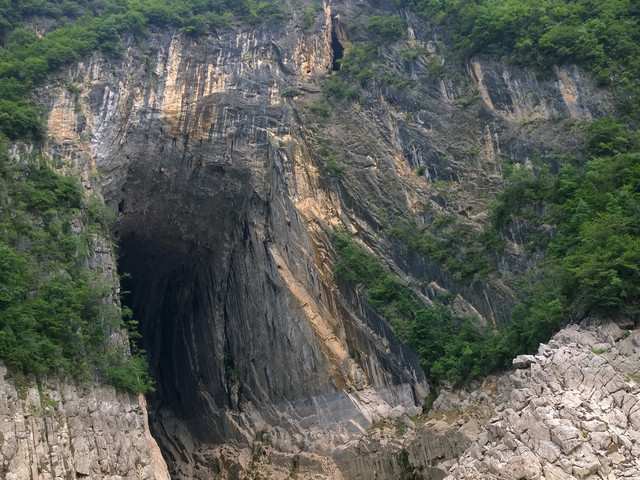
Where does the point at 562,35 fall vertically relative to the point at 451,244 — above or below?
above

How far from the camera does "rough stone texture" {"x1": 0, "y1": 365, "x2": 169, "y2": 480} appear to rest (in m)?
13.6

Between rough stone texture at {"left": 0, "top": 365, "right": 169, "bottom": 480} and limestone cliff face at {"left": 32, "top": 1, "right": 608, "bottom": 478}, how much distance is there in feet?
18.4

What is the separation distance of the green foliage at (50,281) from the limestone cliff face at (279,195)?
2111mm

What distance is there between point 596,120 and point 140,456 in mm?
17568

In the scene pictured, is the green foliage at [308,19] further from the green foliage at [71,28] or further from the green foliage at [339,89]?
the green foliage at [339,89]

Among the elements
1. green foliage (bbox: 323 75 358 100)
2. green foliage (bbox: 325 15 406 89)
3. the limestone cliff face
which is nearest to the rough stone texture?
the limestone cliff face

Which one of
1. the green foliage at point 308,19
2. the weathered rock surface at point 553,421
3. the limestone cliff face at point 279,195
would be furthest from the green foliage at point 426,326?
the green foliage at point 308,19

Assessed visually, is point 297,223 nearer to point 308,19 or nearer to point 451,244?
point 451,244

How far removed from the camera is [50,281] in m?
17.5

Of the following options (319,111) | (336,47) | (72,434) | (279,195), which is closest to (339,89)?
(319,111)

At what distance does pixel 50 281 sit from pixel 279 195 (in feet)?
28.3

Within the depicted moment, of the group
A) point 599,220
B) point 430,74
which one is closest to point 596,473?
point 599,220

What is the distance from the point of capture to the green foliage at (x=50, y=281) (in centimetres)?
1549

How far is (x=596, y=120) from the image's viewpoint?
69.5 feet
